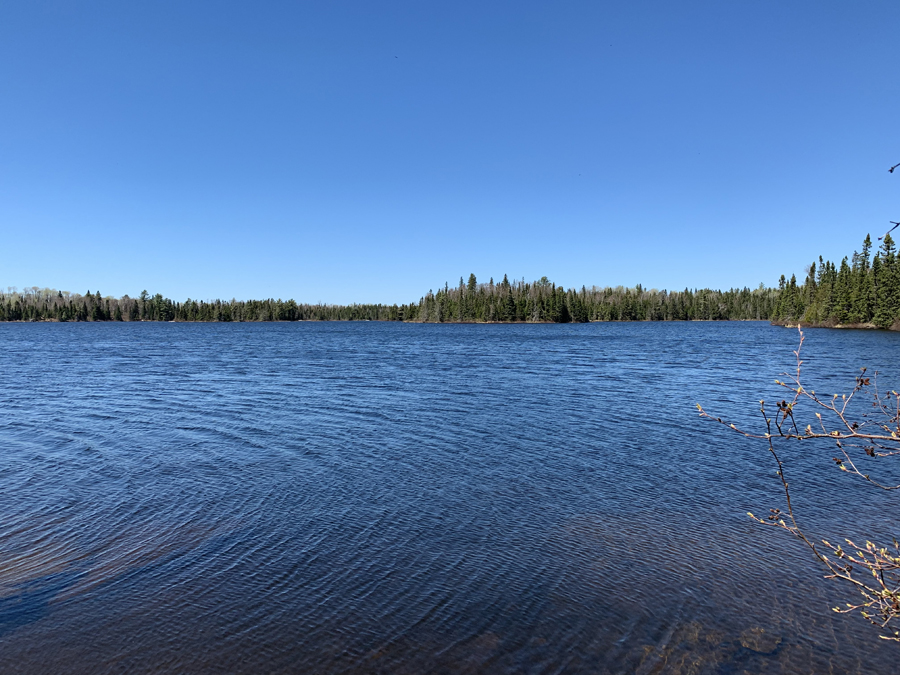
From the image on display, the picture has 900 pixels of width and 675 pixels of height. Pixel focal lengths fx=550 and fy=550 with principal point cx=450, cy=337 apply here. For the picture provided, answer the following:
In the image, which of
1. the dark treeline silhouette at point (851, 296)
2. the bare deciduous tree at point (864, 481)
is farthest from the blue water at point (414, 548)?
the dark treeline silhouette at point (851, 296)

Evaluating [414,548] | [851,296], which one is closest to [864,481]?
[414,548]

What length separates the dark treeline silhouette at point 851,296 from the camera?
99125 mm

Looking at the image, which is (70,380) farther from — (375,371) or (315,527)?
(315,527)

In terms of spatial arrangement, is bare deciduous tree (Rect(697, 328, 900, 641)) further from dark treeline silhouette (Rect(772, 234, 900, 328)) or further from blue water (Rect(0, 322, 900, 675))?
dark treeline silhouette (Rect(772, 234, 900, 328))

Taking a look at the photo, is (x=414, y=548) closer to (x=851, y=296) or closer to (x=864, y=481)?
(x=864, y=481)

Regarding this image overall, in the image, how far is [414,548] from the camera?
10438 mm

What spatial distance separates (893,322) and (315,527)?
122 metres

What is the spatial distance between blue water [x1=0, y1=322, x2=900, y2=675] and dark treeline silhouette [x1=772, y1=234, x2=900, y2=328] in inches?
3762

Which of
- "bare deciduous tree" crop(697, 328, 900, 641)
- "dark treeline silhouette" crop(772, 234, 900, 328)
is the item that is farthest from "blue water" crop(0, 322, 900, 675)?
"dark treeline silhouette" crop(772, 234, 900, 328)

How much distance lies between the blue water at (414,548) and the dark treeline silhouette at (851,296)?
9556 cm

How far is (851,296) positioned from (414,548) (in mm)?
135441

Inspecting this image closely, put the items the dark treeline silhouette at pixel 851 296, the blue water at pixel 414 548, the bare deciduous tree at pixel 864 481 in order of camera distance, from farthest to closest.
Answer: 1. the dark treeline silhouette at pixel 851 296
2. the blue water at pixel 414 548
3. the bare deciduous tree at pixel 864 481

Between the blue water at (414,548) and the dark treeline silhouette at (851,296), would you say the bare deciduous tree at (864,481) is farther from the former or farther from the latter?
the dark treeline silhouette at (851,296)

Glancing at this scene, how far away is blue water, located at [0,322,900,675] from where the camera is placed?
7.41 meters
